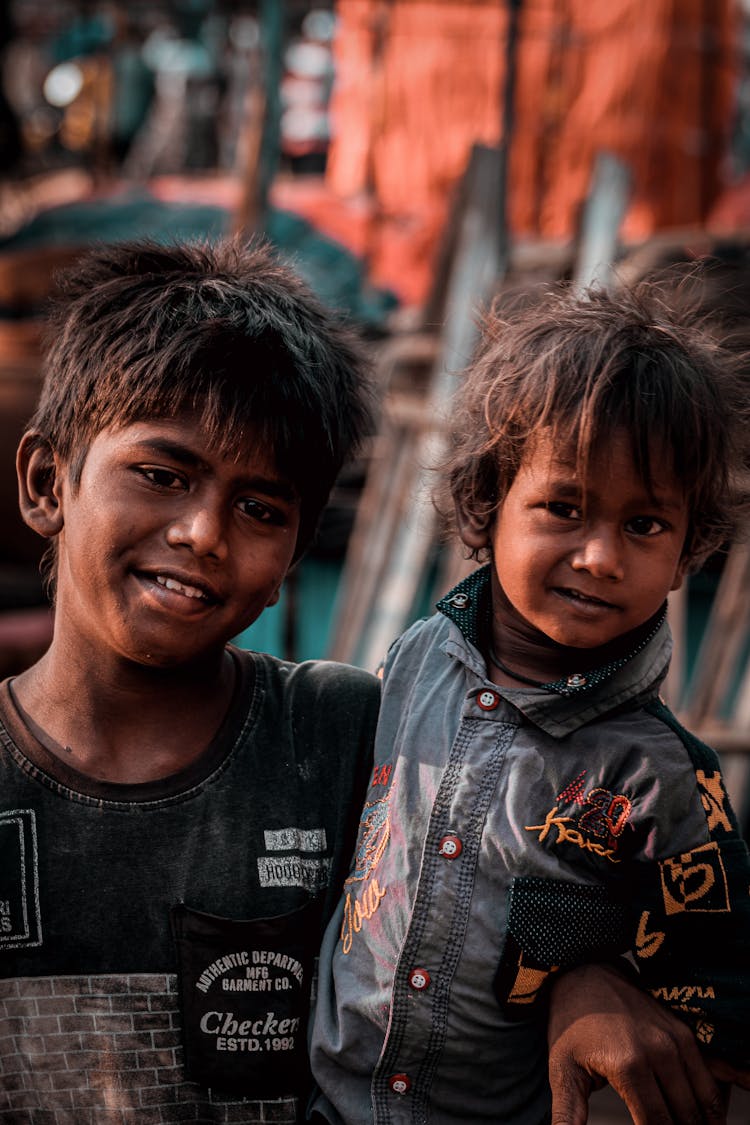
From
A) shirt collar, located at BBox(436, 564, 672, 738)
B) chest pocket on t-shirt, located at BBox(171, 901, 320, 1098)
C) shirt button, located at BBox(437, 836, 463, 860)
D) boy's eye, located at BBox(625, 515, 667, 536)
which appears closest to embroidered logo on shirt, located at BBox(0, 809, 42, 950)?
chest pocket on t-shirt, located at BBox(171, 901, 320, 1098)

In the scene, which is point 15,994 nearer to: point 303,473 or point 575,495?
point 303,473

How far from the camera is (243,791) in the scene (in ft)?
4.79

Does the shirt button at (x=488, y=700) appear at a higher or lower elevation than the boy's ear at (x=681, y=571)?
lower

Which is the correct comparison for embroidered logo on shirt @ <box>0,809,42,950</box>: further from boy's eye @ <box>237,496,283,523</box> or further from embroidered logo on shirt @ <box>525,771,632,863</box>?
embroidered logo on shirt @ <box>525,771,632,863</box>

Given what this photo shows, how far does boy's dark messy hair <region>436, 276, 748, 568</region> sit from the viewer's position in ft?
4.55

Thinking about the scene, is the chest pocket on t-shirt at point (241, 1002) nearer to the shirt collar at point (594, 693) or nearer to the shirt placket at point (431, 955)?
the shirt placket at point (431, 955)

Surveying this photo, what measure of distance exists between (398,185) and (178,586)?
7392 millimetres

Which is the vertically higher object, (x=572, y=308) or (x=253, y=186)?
(x=253, y=186)

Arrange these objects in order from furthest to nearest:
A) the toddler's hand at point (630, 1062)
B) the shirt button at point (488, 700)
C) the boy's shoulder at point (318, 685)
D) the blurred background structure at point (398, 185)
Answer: the blurred background structure at point (398, 185) → the boy's shoulder at point (318, 685) → the shirt button at point (488, 700) → the toddler's hand at point (630, 1062)

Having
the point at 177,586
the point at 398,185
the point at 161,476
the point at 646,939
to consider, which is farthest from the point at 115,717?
the point at 398,185

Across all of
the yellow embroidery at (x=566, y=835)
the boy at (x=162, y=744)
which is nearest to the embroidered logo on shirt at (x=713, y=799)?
the yellow embroidery at (x=566, y=835)

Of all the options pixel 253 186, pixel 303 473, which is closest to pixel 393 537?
pixel 253 186

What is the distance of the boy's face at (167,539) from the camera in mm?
1355

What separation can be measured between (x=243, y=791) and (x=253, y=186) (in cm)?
440
